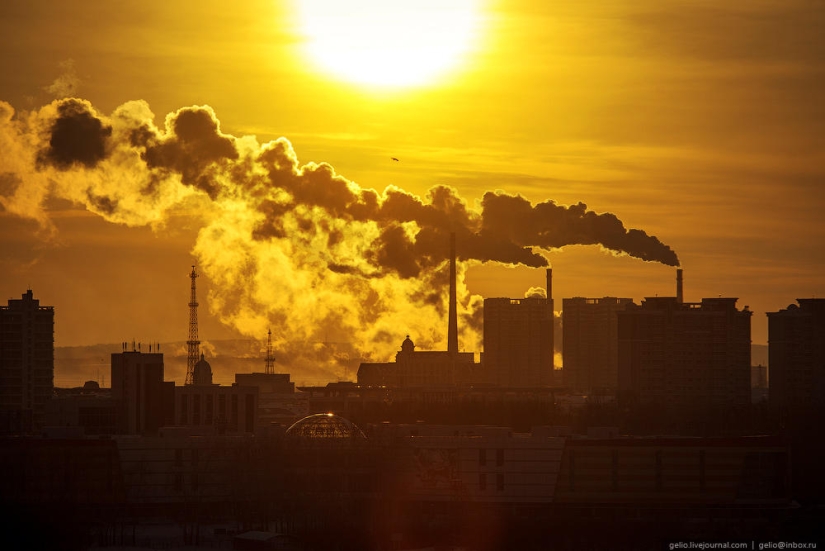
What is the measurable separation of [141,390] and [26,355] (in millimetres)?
18067

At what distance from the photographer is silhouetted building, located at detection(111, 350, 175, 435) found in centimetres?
15000

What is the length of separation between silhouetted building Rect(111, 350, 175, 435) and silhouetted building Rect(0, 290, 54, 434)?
12806 mm

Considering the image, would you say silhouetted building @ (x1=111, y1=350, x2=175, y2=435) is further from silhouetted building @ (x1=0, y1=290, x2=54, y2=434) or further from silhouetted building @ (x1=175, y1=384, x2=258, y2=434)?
silhouetted building @ (x1=0, y1=290, x2=54, y2=434)

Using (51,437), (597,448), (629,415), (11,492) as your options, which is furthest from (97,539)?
(629,415)

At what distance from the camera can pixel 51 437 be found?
108312mm

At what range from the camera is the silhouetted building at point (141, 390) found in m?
150

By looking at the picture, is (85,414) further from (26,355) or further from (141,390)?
(26,355)

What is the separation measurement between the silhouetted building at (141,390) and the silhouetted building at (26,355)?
12.8 m

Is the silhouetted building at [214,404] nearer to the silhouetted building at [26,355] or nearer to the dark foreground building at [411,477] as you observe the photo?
the silhouetted building at [26,355]

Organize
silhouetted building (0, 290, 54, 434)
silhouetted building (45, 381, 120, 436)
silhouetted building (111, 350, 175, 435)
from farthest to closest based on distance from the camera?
silhouetted building (0, 290, 54, 434) → silhouetted building (111, 350, 175, 435) → silhouetted building (45, 381, 120, 436)

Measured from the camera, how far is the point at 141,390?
15188cm

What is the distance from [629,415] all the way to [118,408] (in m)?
51.6

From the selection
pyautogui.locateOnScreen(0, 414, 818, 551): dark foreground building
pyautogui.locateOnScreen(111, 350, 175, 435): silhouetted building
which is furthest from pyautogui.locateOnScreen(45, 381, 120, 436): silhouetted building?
pyautogui.locateOnScreen(0, 414, 818, 551): dark foreground building

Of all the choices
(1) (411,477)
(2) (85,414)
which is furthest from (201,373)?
(1) (411,477)
